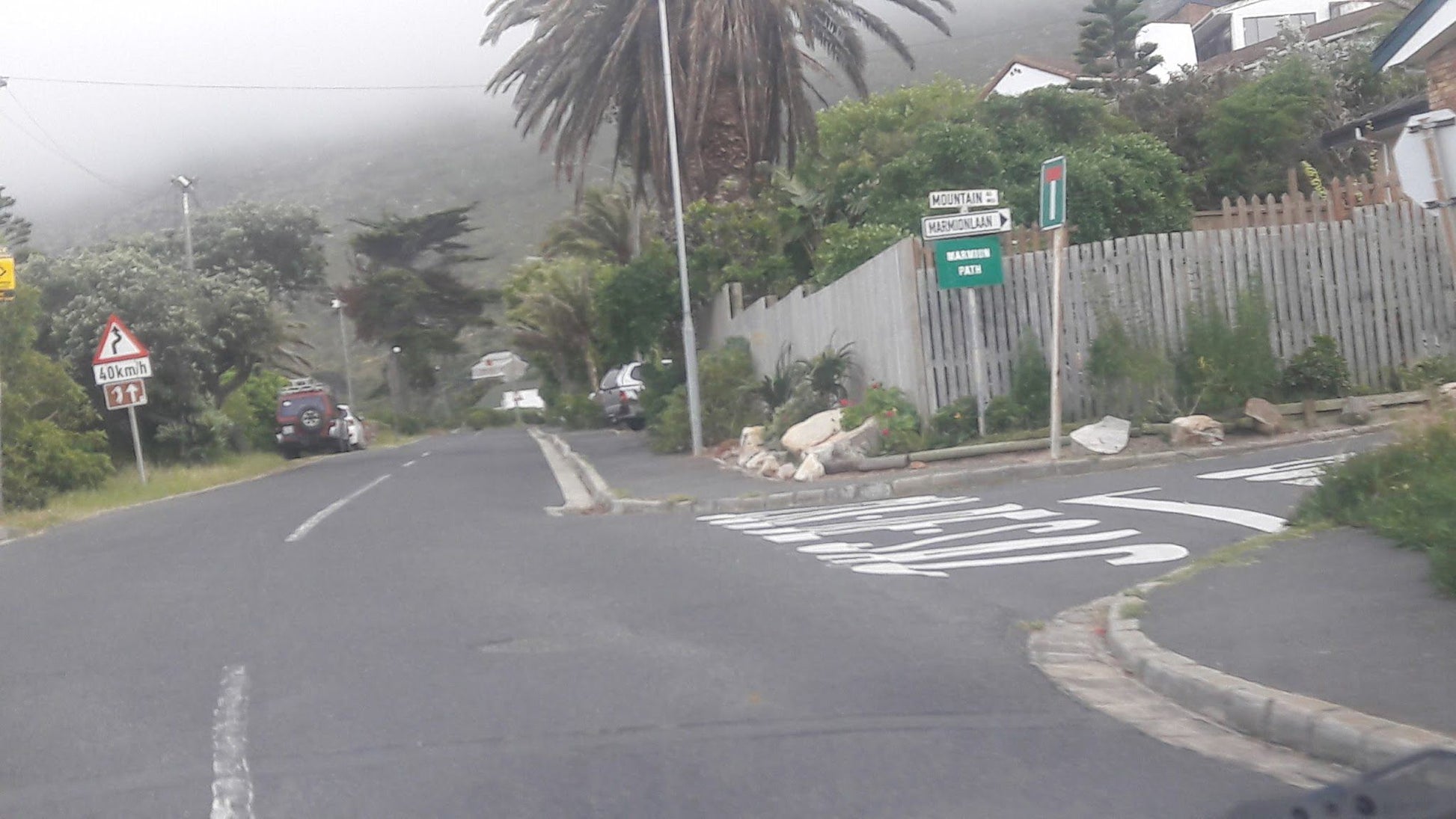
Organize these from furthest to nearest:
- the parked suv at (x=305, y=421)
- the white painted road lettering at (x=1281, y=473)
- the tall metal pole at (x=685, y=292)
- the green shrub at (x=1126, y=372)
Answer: the parked suv at (x=305, y=421), the tall metal pole at (x=685, y=292), the green shrub at (x=1126, y=372), the white painted road lettering at (x=1281, y=473)

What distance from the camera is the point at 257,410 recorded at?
A: 4447cm

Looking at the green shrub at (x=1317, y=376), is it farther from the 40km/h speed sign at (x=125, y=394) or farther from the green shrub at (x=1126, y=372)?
the 40km/h speed sign at (x=125, y=394)

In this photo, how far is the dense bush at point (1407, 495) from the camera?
7.07 meters

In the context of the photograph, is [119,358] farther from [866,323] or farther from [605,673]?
[605,673]

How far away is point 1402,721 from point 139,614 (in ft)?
24.5

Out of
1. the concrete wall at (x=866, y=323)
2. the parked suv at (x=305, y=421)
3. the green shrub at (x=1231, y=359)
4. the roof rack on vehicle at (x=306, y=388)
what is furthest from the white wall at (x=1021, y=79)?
the green shrub at (x=1231, y=359)

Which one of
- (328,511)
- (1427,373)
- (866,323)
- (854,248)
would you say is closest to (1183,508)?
(1427,373)

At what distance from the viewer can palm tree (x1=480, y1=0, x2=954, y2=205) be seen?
2636cm

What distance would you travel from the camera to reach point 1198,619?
7.10m

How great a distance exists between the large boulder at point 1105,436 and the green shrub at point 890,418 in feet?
6.43

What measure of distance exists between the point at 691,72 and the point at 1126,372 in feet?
41.1

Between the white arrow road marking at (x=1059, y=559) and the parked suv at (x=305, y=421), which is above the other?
the parked suv at (x=305, y=421)

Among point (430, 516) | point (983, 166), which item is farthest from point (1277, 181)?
point (430, 516)

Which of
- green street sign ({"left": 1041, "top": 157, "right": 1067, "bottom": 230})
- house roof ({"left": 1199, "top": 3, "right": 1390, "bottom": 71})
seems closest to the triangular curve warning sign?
green street sign ({"left": 1041, "top": 157, "right": 1067, "bottom": 230})
